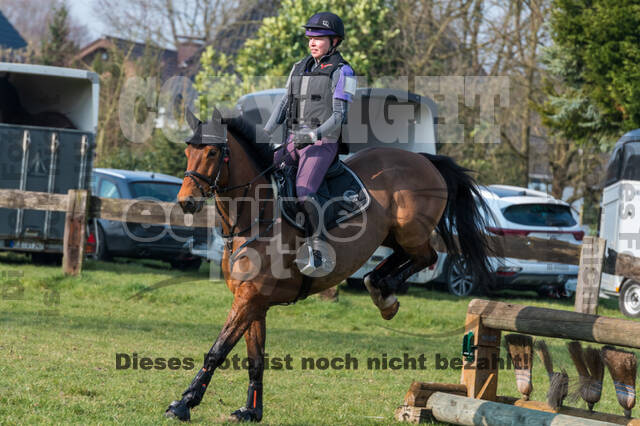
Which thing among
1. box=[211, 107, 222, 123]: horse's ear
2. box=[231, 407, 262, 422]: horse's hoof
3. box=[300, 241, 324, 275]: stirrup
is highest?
box=[211, 107, 222, 123]: horse's ear

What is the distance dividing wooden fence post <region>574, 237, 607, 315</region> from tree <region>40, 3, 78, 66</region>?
3165cm

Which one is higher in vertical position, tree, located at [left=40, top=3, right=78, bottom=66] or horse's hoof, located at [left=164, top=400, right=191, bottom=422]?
tree, located at [left=40, top=3, right=78, bottom=66]

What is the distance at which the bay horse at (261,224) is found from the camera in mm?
5359

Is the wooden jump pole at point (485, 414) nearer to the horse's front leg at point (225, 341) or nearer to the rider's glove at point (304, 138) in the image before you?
the horse's front leg at point (225, 341)

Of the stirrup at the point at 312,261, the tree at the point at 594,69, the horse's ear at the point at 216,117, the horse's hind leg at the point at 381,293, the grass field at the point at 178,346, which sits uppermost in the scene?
the tree at the point at 594,69

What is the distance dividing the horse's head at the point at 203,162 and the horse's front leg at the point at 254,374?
3.55ft

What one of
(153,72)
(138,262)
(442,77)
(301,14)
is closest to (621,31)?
(442,77)

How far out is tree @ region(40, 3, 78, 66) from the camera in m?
38.2

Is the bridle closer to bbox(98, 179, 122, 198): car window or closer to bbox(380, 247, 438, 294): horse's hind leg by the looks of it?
bbox(380, 247, 438, 294): horse's hind leg

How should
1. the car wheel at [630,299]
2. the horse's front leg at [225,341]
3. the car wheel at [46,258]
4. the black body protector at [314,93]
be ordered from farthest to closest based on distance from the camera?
the car wheel at [46,258] < the car wheel at [630,299] < the black body protector at [314,93] < the horse's front leg at [225,341]

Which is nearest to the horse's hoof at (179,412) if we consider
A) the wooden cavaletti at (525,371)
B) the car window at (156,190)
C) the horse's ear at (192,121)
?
the wooden cavaletti at (525,371)

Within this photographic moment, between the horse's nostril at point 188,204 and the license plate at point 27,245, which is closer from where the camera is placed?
the horse's nostril at point 188,204

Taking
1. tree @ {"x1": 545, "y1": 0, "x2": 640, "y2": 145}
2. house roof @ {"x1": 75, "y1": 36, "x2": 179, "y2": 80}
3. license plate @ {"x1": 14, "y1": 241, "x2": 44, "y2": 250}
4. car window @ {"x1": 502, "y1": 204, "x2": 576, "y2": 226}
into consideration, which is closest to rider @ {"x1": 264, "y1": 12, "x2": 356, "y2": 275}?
car window @ {"x1": 502, "y1": 204, "x2": 576, "y2": 226}

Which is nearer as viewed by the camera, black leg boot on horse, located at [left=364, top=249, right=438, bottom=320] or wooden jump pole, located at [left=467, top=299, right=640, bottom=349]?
wooden jump pole, located at [left=467, top=299, right=640, bottom=349]
